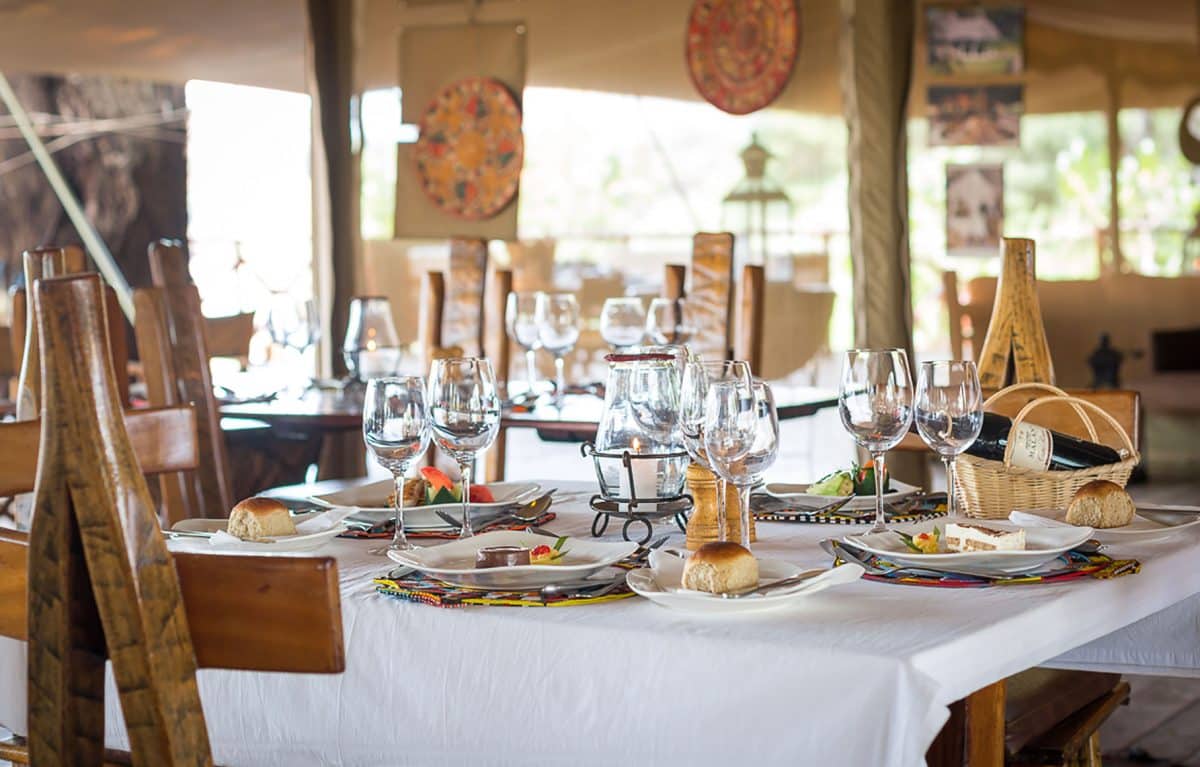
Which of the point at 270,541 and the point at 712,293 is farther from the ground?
the point at 712,293

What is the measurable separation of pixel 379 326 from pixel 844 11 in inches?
101

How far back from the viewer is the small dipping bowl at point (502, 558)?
1407 mm

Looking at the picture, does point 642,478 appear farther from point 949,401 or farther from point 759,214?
point 759,214

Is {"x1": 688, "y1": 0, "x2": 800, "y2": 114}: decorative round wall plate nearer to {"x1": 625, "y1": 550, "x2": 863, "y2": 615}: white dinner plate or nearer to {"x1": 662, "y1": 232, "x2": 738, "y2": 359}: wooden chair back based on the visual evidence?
{"x1": 662, "y1": 232, "x2": 738, "y2": 359}: wooden chair back

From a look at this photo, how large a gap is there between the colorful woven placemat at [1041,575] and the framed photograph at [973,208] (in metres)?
4.39

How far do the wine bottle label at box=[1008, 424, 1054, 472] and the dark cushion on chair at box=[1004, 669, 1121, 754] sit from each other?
1.10 feet

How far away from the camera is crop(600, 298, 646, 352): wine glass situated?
3484mm

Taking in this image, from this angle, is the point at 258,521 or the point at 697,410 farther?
the point at 258,521

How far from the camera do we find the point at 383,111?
631 centimetres

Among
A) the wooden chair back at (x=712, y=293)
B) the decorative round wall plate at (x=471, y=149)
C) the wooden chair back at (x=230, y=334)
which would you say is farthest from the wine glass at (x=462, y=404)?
the decorative round wall plate at (x=471, y=149)

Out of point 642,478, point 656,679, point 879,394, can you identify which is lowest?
point 656,679

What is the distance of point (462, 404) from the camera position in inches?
62.1

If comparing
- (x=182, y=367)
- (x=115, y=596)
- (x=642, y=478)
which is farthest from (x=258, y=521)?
(x=182, y=367)

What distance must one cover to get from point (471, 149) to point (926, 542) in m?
4.93
